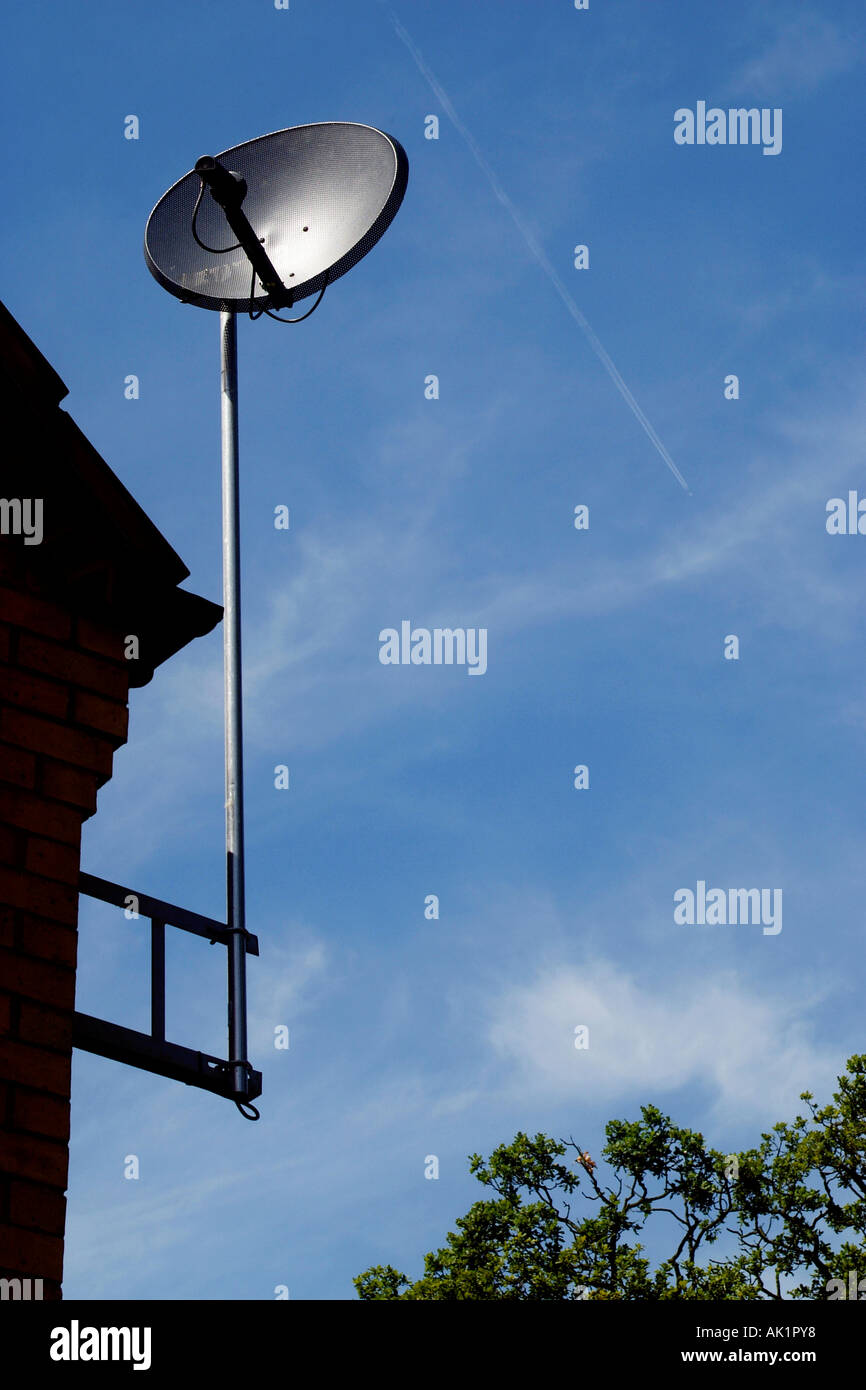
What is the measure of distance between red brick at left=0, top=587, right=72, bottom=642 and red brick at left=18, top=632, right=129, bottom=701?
0.22 ft

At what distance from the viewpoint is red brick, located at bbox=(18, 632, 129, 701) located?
8.09m

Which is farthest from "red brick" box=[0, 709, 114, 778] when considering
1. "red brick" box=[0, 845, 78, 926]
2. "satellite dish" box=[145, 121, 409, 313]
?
"satellite dish" box=[145, 121, 409, 313]

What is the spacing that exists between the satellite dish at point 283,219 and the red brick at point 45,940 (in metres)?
4.57

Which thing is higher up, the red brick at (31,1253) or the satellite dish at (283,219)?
the satellite dish at (283,219)

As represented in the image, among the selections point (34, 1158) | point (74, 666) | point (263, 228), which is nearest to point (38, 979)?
point (34, 1158)

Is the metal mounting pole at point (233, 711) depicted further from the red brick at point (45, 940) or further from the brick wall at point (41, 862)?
the red brick at point (45, 940)

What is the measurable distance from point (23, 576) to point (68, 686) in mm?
649

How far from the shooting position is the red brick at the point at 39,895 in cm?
745

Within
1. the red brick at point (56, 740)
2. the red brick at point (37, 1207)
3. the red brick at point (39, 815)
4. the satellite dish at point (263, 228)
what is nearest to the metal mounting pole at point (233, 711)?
the satellite dish at point (263, 228)

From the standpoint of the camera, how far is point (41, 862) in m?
7.65

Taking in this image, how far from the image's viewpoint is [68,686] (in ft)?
27.0

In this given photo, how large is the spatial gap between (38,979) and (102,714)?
61.5 inches
